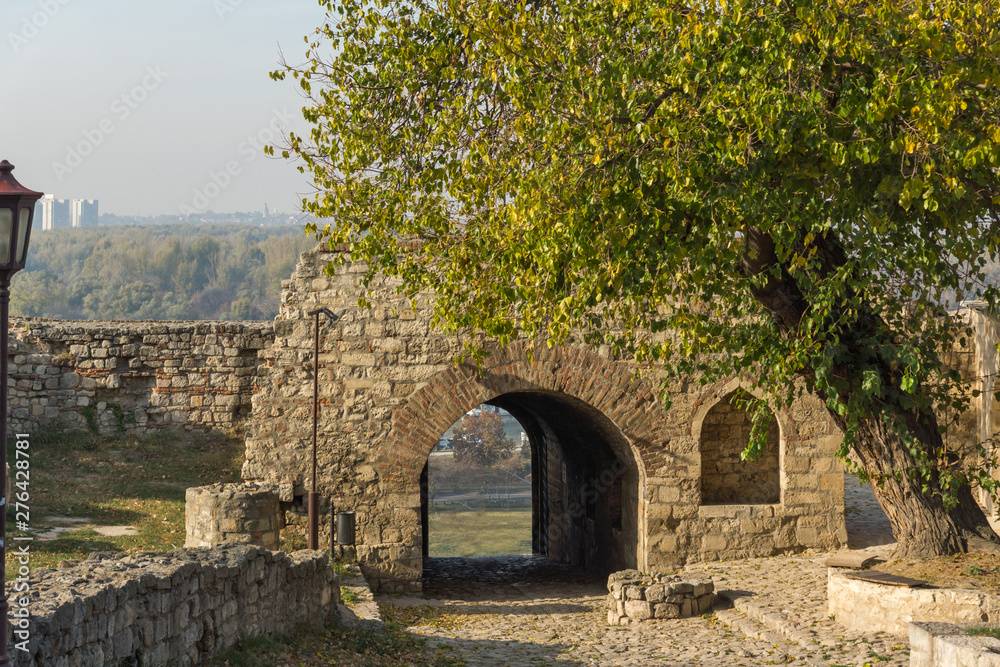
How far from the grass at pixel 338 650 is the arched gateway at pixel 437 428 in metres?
2.36

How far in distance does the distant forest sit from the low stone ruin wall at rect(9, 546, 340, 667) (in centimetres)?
3129

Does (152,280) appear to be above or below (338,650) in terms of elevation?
above

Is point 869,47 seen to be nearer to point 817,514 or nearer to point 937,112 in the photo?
point 937,112

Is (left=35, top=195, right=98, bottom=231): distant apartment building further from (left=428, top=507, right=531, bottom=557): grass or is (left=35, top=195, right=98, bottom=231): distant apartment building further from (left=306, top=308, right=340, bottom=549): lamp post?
(left=306, top=308, right=340, bottom=549): lamp post

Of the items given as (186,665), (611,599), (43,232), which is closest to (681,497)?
(611,599)

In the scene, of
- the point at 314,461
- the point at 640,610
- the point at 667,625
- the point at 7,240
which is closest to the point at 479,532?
the point at 314,461

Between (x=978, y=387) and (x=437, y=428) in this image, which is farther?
(x=978, y=387)

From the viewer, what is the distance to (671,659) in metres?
7.94

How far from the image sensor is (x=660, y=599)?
9492mm

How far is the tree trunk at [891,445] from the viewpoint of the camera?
7762 mm

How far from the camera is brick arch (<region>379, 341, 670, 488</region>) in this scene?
1055cm

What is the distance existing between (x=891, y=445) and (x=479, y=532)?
66.5 feet

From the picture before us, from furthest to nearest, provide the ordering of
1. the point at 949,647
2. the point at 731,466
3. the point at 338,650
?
the point at 731,466 → the point at 338,650 → the point at 949,647

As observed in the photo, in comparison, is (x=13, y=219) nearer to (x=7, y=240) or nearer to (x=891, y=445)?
(x=7, y=240)
